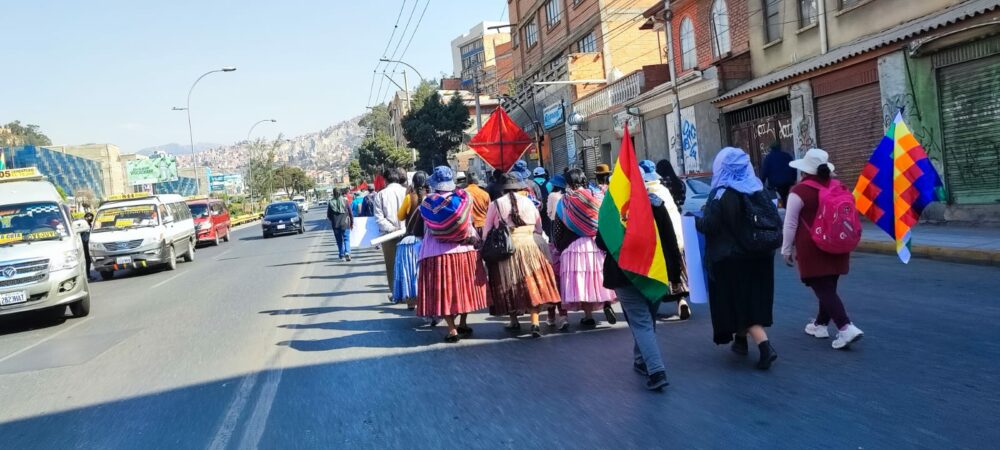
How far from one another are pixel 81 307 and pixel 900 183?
1127cm

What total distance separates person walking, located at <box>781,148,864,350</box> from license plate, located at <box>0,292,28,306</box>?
9.88 m

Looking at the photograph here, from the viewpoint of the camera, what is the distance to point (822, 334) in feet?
21.4

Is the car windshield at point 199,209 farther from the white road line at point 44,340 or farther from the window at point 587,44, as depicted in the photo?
the white road line at point 44,340

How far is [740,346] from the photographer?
20.0 feet

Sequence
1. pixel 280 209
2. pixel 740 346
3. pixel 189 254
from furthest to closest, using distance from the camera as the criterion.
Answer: pixel 280 209 < pixel 189 254 < pixel 740 346

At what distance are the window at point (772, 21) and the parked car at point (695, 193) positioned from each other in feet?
24.8

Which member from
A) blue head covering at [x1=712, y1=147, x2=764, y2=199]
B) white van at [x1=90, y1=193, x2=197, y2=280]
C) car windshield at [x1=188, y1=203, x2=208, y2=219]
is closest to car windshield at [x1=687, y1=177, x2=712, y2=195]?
blue head covering at [x1=712, y1=147, x2=764, y2=199]

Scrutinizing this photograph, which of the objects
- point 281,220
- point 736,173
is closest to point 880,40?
point 736,173

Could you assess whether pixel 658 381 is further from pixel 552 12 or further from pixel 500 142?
pixel 552 12

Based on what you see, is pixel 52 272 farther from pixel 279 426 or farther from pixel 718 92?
pixel 718 92

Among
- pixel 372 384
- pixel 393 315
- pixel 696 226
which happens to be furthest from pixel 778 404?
pixel 393 315

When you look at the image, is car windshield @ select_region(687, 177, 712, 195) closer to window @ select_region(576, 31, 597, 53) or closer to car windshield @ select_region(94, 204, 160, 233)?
car windshield @ select_region(94, 204, 160, 233)

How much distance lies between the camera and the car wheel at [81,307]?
39.1ft

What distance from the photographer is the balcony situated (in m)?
27.7
